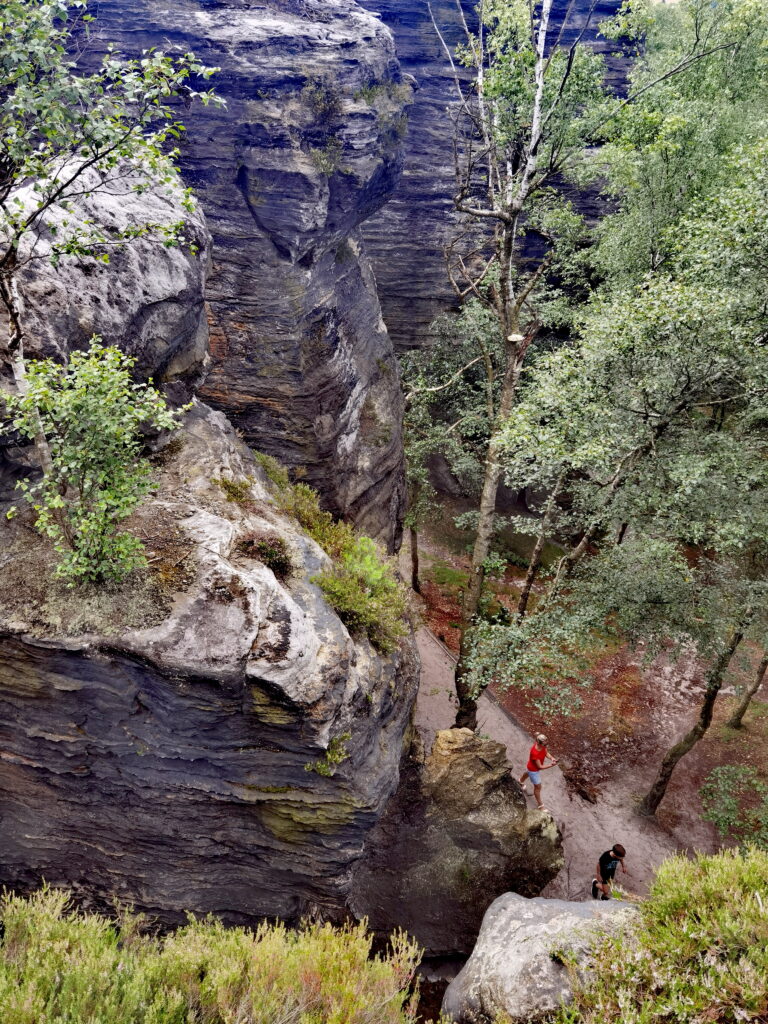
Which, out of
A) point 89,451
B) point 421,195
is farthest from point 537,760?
point 421,195

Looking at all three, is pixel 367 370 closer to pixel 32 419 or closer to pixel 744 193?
pixel 744 193

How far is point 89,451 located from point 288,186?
11191 mm

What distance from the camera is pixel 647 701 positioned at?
20391 millimetres

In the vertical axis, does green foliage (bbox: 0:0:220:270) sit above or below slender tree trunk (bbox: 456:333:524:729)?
above

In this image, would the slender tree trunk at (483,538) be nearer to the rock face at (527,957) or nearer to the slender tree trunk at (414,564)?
the rock face at (527,957)

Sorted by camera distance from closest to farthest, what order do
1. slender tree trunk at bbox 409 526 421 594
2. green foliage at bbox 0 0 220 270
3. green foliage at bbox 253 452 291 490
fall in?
green foliage at bbox 0 0 220 270 < green foliage at bbox 253 452 291 490 < slender tree trunk at bbox 409 526 421 594

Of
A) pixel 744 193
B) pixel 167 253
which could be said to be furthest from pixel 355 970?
pixel 744 193

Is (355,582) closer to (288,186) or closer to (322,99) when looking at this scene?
(288,186)

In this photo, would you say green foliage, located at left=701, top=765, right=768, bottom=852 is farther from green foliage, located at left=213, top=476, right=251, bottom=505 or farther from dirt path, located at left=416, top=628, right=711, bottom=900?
green foliage, located at left=213, top=476, right=251, bottom=505

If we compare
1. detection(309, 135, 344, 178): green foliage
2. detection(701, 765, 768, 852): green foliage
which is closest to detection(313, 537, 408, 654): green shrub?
detection(701, 765, 768, 852): green foliage

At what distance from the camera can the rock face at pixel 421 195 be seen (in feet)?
92.3

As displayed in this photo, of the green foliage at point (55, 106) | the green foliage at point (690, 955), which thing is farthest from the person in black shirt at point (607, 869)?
the green foliage at point (55, 106)

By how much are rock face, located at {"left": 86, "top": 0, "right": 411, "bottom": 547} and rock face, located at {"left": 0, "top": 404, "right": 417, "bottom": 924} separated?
6.47 meters

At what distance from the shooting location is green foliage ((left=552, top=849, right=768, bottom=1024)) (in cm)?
524
